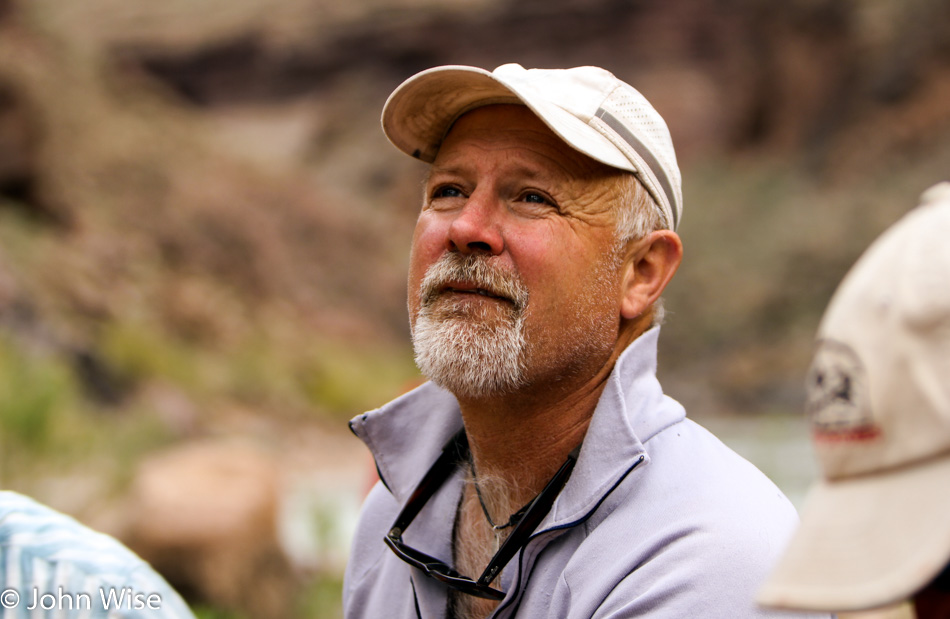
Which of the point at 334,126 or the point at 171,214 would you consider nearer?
the point at 171,214

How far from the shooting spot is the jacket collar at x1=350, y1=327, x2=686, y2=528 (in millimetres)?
1756

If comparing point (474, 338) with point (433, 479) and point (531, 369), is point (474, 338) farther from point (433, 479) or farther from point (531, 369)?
point (433, 479)

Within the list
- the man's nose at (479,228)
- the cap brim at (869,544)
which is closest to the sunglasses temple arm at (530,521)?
the man's nose at (479,228)

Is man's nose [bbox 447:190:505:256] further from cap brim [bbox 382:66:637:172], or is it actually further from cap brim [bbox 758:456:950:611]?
cap brim [bbox 758:456:950:611]

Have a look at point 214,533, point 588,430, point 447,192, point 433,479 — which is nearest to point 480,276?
point 447,192

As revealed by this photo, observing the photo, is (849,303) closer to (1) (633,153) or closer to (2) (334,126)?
(1) (633,153)

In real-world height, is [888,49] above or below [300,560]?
above

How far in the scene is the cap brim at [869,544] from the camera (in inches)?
34.3

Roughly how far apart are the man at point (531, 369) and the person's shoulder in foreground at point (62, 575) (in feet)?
1.76

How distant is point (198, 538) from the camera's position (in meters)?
5.04

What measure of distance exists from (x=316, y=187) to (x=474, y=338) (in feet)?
89.5

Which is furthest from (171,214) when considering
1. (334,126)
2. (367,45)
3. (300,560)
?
(367,45)

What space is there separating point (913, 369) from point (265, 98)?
4022 cm

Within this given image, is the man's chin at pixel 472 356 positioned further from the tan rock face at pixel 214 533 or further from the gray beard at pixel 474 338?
the tan rock face at pixel 214 533
